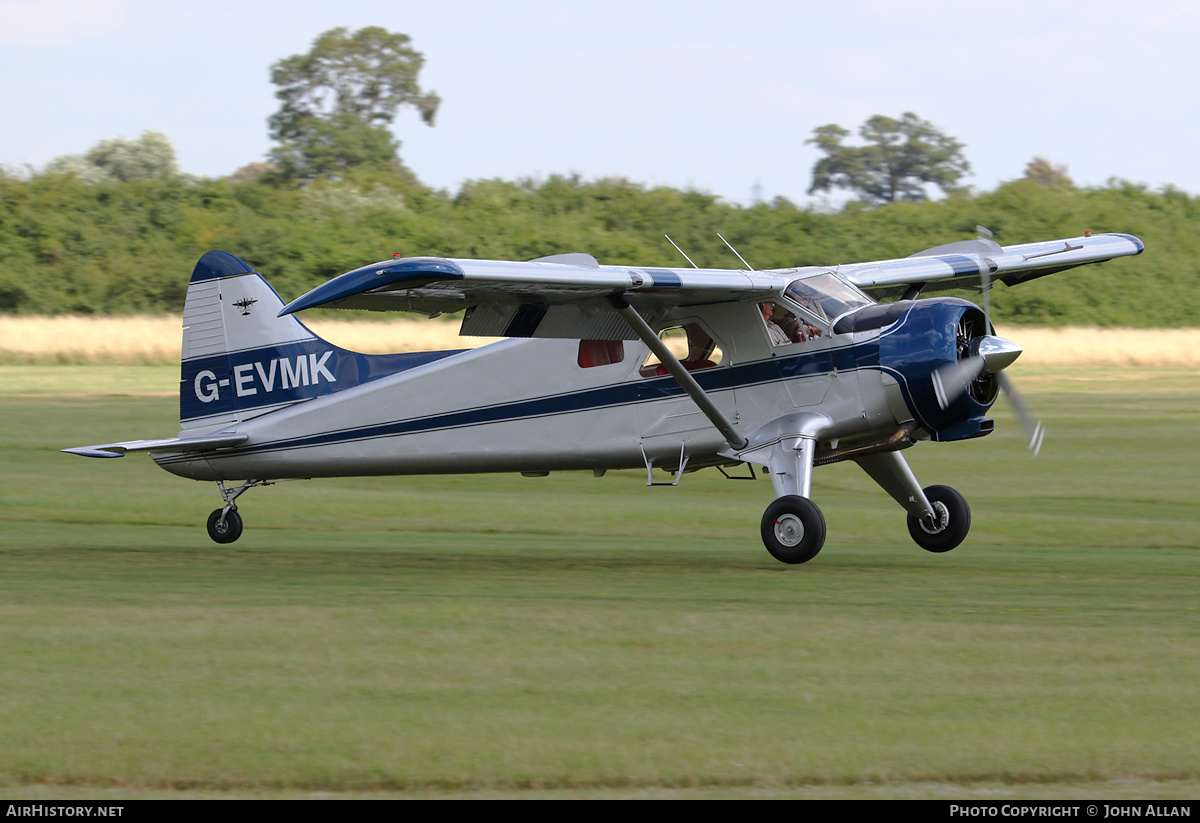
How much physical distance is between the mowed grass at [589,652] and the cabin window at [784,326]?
2.00m

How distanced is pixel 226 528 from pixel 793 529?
607 cm

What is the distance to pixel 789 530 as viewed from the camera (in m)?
11.9

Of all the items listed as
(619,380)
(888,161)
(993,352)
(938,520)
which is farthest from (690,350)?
(888,161)

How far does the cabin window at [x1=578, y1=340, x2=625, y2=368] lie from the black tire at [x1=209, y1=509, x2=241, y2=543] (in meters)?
4.14

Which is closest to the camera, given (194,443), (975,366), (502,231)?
(975,366)

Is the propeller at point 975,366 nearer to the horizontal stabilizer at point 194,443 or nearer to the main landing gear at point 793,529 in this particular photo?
the main landing gear at point 793,529

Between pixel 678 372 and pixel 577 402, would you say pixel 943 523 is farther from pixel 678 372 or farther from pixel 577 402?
pixel 577 402

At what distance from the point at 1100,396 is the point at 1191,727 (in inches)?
1107

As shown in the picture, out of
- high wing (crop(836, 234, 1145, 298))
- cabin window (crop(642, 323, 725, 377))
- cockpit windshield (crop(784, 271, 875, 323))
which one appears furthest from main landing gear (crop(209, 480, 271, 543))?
high wing (crop(836, 234, 1145, 298))

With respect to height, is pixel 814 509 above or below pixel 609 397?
below

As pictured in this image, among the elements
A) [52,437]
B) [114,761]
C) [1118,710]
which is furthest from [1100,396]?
[114,761]

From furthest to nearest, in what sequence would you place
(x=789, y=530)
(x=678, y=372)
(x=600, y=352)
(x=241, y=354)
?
1. (x=241, y=354)
2. (x=600, y=352)
3. (x=678, y=372)
4. (x=789, y=530)

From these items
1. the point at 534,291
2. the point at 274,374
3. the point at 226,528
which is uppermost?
the point at 534,291

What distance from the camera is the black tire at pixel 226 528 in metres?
14.5
